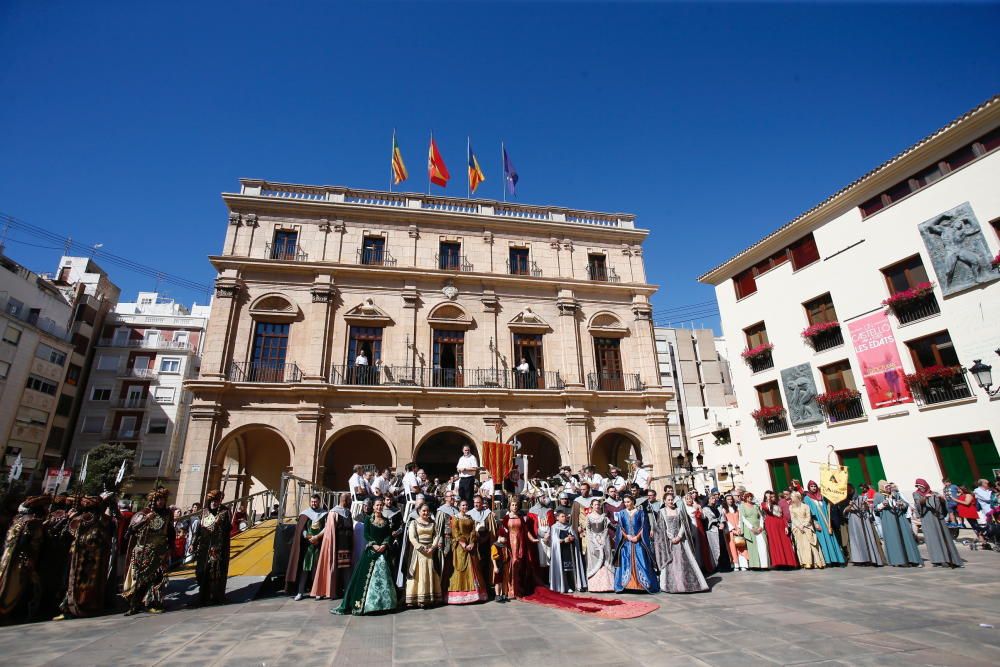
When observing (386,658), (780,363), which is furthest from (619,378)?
(386,658)

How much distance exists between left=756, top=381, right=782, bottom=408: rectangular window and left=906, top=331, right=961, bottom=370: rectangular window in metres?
4.65

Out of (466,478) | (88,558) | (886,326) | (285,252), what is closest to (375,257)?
(285,252)

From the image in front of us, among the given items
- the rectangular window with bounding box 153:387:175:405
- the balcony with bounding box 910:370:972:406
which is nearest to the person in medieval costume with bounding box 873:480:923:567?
the balcony with bounding box 910:370:972:406

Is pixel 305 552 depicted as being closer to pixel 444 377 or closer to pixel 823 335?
pixel 444 377

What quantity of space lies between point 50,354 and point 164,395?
7.00 meters

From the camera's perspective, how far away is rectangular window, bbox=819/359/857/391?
16.1 m

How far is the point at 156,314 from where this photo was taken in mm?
38125

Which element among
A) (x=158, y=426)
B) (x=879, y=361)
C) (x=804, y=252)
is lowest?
(x=879, y=361)

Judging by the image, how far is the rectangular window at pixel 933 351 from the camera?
44.8ft

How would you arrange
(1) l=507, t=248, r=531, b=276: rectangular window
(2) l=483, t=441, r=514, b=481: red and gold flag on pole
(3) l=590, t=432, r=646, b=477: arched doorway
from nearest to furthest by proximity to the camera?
(2) l=483, t=441, r=514, b=481: red and gold flag on pole → (1) l=507, t=248, r=531, b=276: rectangular window → (3) l=590, t=432, r=646, b=477: arched doorway

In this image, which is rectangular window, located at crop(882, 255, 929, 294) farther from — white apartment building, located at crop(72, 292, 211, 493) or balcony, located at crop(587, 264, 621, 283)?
white apartment building, located at crop(72, 292, 211, 493)

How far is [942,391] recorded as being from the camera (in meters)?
13.6

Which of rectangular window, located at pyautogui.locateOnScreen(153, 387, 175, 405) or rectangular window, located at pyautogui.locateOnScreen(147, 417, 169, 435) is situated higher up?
rectangular window, located at pyautogui.locateOnScreen(153, 387, 175, 405)

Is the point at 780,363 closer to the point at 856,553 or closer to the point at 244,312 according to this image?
the point at 856,553
